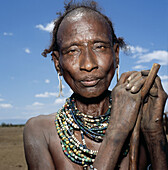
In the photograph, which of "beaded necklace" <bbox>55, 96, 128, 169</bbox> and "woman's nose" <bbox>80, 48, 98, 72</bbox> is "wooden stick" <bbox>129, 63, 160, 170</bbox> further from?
"woman's nose" <bbox>80, 48, 98, 72</bbox>

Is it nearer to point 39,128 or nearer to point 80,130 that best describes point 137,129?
point 80,130

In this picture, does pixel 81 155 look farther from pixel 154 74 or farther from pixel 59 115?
pixel 154 74

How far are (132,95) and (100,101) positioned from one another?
0.54 metres

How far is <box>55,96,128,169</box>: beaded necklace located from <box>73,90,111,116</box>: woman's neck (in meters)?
0.07

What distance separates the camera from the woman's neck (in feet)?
8.21

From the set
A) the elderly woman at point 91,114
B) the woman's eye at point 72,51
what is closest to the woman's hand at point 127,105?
the elderly woman at point 91,114

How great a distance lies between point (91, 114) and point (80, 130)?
21 cm

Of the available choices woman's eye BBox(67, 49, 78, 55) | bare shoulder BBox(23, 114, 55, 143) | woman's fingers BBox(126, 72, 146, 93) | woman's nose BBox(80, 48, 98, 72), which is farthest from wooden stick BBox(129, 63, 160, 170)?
bare shoulder BBox(23, 114, 55, 143)

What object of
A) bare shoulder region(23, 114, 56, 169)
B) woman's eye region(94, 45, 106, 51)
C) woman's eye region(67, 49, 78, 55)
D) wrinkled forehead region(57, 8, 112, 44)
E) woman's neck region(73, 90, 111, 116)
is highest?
wrinkled forehead region(57, 8, 112, 44)

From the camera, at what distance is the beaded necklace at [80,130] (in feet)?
7.64

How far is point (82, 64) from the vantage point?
2.21 meters

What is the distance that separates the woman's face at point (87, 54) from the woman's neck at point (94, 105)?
23 centimetres

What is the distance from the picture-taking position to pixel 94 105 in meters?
2.51

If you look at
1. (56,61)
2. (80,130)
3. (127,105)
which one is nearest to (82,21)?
(56,61)
